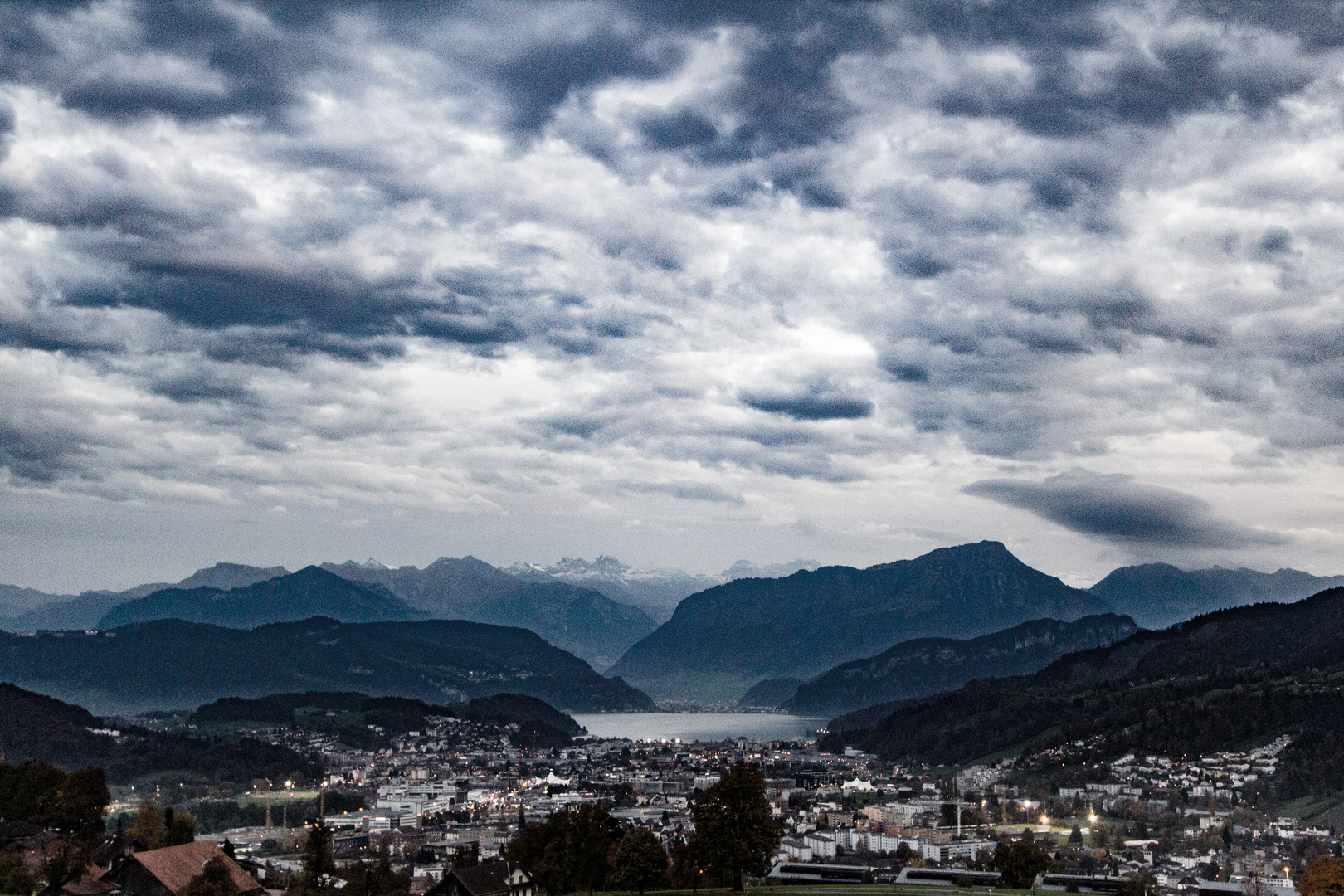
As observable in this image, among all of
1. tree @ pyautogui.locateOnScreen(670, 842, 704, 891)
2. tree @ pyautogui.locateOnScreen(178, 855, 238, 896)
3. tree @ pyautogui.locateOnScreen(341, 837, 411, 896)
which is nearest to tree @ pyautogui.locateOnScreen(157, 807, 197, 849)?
tree @ pyautogui.locateOnScreen(341, 837, 411, 896)

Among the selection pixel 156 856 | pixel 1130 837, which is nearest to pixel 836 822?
pixel 1130 837

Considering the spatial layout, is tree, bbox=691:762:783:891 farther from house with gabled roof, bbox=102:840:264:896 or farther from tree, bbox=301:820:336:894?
house with gabled roof, bbox=102:840:264:896

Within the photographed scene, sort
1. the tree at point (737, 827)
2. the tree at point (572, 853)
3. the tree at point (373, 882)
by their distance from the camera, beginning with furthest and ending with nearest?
the tree at point (373, 882), the tree at point (572, 853), the tree at point (737, 827)

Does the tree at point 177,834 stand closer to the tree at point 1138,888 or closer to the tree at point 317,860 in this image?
the tree at point 317,860

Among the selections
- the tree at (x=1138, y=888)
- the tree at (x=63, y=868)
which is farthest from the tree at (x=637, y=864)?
the tree at (x=1138, y=888)

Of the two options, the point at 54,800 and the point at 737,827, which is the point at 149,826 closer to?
the point at 54,800

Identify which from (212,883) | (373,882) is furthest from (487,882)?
(212,883)

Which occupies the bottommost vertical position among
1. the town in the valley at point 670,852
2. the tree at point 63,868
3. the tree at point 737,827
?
the town in the valley at point 670,852
